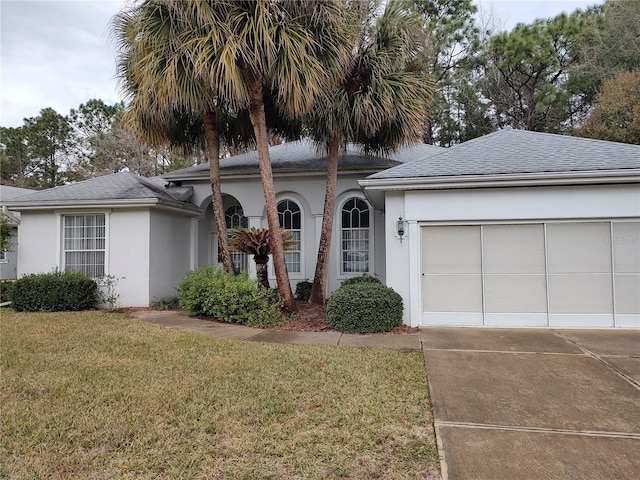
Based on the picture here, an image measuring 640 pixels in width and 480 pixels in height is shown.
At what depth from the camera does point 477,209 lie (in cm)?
841

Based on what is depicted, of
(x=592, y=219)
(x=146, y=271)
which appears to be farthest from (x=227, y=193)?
(x=592, y=219)

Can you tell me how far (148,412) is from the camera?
4035mm

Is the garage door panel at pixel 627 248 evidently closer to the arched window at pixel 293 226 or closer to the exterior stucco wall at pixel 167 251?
the arched window at pixel 293 226

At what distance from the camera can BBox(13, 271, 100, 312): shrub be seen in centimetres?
1029

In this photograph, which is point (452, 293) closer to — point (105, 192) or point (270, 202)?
point (270, 202)

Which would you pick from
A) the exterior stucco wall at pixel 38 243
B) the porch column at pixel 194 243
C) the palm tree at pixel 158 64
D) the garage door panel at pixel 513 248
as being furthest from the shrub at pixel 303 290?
the exterior stucco wall at pixel 38 243

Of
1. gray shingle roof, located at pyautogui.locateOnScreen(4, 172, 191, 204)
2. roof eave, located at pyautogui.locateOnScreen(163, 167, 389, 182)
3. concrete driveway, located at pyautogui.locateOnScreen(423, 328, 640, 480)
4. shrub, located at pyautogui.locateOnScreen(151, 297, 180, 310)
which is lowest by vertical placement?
concrete driveway, located at pyautogui.locateOnScreen(423, 328, 640, 480)

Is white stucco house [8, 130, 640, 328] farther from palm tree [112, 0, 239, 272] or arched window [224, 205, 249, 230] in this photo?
arched window [224, 205, 249, 230]

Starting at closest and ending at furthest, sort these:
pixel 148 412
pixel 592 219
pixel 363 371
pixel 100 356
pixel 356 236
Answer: pixel 148 412
pixel 363 371
pixel 100 356
pixel 592 219
pixel 356 236

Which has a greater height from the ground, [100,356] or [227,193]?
[227,193]

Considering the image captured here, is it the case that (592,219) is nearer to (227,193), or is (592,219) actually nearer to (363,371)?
(363,371)

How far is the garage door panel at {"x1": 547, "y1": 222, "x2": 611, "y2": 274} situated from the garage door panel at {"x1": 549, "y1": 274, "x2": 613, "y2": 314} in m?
0.17

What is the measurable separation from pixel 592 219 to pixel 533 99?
1440 cm

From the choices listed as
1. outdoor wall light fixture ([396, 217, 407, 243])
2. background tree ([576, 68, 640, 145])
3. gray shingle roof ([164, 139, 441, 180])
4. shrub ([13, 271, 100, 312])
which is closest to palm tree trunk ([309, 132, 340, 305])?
gray shingle roof ([164, 139, 441, 180])
